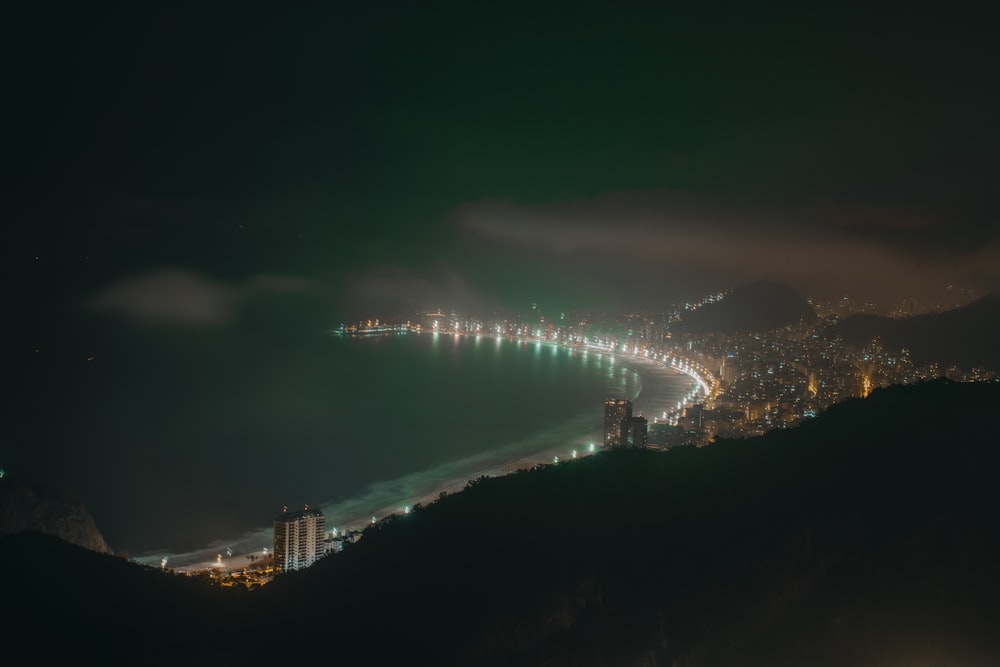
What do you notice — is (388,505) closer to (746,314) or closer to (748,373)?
(748,373)

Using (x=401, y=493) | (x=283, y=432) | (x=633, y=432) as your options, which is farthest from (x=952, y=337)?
(x=283, y=432)

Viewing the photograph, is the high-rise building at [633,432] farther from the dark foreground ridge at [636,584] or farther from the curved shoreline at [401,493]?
the dark foreground ridge at [636,584]

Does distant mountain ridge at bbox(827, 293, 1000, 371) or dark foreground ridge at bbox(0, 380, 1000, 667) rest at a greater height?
distant mountain ridge at bbox(827, 293, 1000, 371)

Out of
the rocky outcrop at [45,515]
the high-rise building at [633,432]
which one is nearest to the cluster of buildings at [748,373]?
the high-rise building at [633,432]

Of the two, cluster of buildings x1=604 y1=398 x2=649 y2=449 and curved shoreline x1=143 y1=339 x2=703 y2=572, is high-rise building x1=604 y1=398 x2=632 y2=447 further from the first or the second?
curved shoreline x1=143 y1=339 x2=703 y2=572

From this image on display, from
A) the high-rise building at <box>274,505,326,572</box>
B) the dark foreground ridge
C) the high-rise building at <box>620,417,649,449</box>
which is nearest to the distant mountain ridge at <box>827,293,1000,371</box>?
the high-rise building at <box>620,417,649,449</box>

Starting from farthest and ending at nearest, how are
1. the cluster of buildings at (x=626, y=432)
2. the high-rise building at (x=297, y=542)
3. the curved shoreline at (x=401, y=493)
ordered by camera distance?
the cluster of buildings at (x=626, y=432)
the curved shoreline at (x=401, y=493)
the high-rise building at (x=297, y=542)

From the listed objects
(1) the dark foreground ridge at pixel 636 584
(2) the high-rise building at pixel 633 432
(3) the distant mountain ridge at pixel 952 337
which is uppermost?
(3) the distant mountain ridge at pixel 952 337
